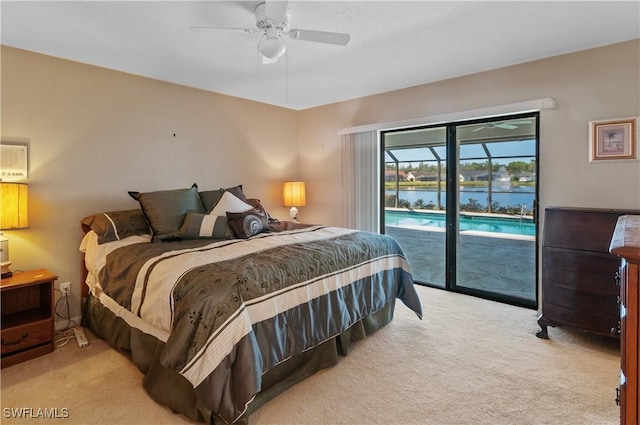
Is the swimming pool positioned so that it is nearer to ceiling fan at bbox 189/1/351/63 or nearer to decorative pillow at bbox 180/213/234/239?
decorative pillow at bbox 180/213/234/239

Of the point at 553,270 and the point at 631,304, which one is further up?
the point at 631,304

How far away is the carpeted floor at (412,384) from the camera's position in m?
1.87

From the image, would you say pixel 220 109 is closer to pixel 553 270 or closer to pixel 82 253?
pixel 82 253

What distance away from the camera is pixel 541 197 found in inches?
129

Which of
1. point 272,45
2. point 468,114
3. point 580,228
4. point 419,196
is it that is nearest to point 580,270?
point 580,228

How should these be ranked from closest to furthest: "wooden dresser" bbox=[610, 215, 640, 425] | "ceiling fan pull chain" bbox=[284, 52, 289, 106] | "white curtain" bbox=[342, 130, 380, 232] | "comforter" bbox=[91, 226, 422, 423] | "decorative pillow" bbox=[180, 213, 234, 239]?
"wooden dresser" bbox=[610, 215, 640, 425] < "comforter" bbox=[91, 226, 422, 423] < "decorative pillow" bbox=[180, 213, 234, 239] < "ceiling fan pull chain" bbox=[284, 52, 289, 106] < "white curtain" bbox=[342, 130, 380, 232]

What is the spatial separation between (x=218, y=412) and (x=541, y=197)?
3.25 m

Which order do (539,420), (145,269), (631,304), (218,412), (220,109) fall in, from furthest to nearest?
(220,109), (145,269), (539,420), (218,412), (631,304)

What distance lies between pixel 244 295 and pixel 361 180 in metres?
3.06

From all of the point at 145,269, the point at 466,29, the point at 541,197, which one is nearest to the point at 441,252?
the point at 541,197

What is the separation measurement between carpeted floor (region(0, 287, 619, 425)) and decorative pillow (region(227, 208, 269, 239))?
1.25m

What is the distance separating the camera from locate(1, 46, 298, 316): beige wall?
288 cm

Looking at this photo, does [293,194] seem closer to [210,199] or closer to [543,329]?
[210,199]

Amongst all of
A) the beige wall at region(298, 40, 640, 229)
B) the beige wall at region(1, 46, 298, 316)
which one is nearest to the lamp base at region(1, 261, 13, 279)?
the beige wall at region(1, 46, 298, 316)
